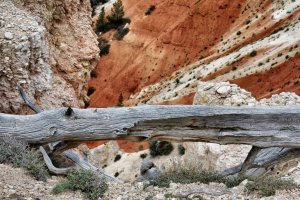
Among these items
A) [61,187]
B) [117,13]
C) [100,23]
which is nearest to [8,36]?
[61,187]

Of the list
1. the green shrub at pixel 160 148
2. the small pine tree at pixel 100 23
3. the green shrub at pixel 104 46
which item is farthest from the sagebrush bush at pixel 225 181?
the small pine tree at pixel 100 23

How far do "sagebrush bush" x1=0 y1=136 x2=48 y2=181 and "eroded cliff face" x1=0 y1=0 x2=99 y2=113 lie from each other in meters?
1.90

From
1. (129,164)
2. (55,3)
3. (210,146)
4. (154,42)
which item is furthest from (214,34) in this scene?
(55,3)

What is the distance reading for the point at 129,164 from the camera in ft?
96.9

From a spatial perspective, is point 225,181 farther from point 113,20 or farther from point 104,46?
point 113,20

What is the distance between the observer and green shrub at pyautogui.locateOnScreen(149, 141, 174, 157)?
1138 inches

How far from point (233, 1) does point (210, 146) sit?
41198mm

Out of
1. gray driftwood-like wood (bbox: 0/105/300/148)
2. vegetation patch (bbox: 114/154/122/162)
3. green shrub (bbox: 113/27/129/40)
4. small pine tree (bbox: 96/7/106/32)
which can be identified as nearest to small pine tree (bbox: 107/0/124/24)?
small pine tree (bbox: 96/7/106/32)

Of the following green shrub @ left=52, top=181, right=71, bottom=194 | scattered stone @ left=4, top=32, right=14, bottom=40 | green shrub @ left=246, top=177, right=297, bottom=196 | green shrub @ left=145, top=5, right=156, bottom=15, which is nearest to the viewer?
green shrub @ left=52, top=181, right=71, bottom=194

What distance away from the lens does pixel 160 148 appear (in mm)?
29594

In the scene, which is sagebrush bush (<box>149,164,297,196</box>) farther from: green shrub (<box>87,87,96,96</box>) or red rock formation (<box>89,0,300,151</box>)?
green shrub (<box>87,87,96,96</box>)

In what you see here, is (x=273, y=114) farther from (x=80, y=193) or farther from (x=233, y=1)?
(x=233, y=1)

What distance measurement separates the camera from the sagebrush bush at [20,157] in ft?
26.0

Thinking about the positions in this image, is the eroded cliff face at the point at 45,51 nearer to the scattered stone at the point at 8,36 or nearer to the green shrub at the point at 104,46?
the scattered stone at the point at 8,36
